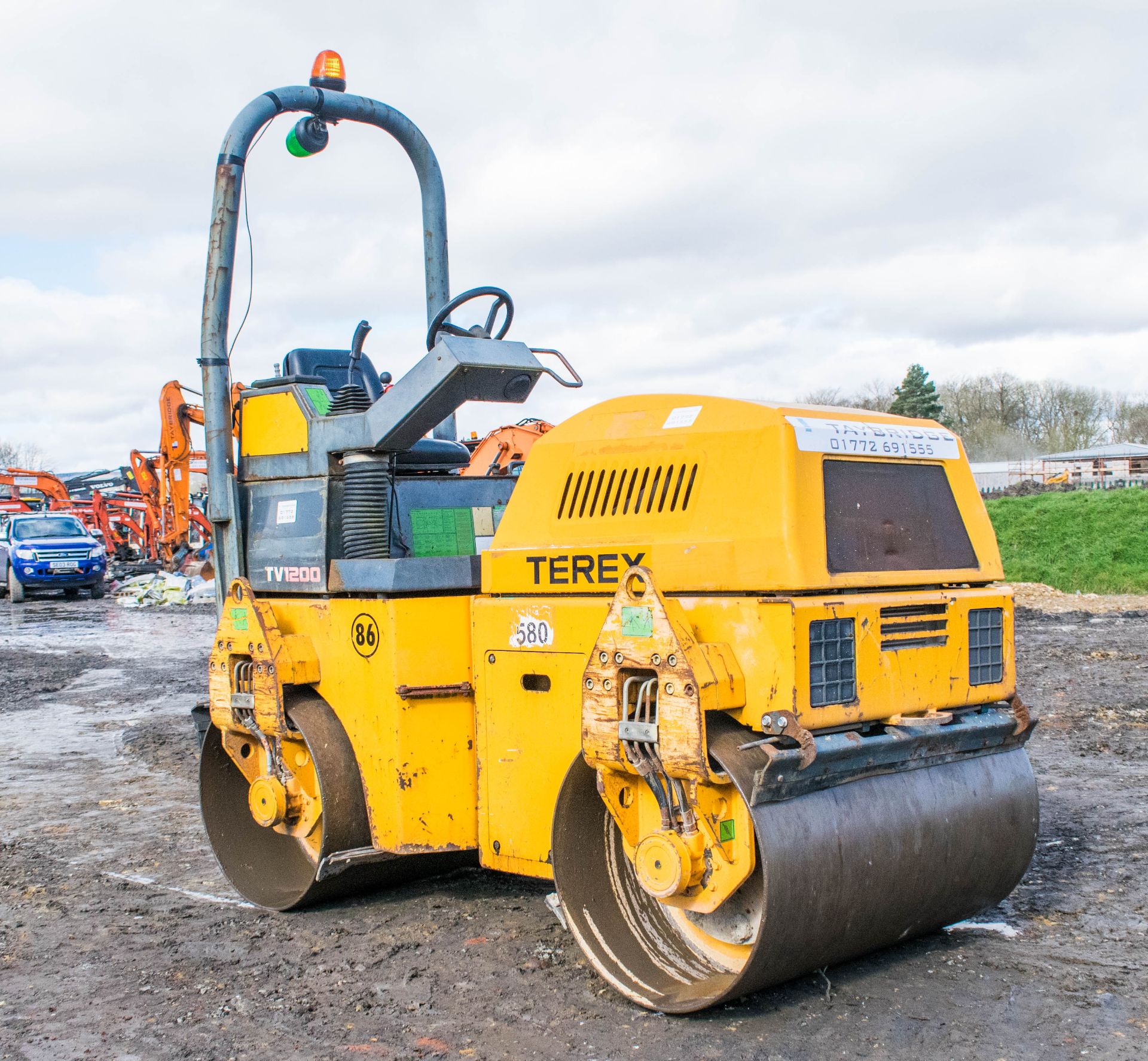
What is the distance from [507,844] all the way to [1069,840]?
9.23 feet

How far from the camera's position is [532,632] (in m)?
4.26

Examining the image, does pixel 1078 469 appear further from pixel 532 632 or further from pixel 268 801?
pixel 532 632

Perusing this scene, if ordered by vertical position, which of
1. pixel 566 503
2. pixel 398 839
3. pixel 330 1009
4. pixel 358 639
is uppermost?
pixel 566 503

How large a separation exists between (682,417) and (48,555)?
23397 mm

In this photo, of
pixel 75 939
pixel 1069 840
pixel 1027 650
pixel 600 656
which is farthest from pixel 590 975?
pixel 1027 650

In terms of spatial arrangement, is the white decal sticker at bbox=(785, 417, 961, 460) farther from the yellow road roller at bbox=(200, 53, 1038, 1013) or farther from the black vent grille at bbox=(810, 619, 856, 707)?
the black vent grille at bbox=(810, 619, 856, 707)

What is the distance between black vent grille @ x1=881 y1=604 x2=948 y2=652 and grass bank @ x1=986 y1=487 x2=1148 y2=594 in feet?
69.0

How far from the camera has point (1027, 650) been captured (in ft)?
44.7

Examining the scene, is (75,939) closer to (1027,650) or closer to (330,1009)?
(330,1009)

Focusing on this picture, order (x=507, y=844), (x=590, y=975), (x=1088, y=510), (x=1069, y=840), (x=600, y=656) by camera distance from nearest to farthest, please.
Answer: (x=600, y=656) → (x=590, y=975) → (x=507, y=844) → (x=1069, y=840) → (x=1088, y=510)

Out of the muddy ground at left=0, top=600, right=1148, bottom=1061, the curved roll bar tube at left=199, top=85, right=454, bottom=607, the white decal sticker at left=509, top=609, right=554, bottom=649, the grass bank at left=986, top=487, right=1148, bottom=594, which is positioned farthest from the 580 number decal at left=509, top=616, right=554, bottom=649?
the grass bank at left=986, top=487, right=1148, bottom=594

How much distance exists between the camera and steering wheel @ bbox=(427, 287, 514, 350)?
4902 mm

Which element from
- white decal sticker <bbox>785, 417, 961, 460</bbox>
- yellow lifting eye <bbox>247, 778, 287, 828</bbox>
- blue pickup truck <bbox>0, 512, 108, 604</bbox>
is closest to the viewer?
white decal sticker <bbox>785, 417, 961, 460</bbox>

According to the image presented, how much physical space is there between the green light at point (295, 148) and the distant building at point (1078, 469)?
3416 centimetres
